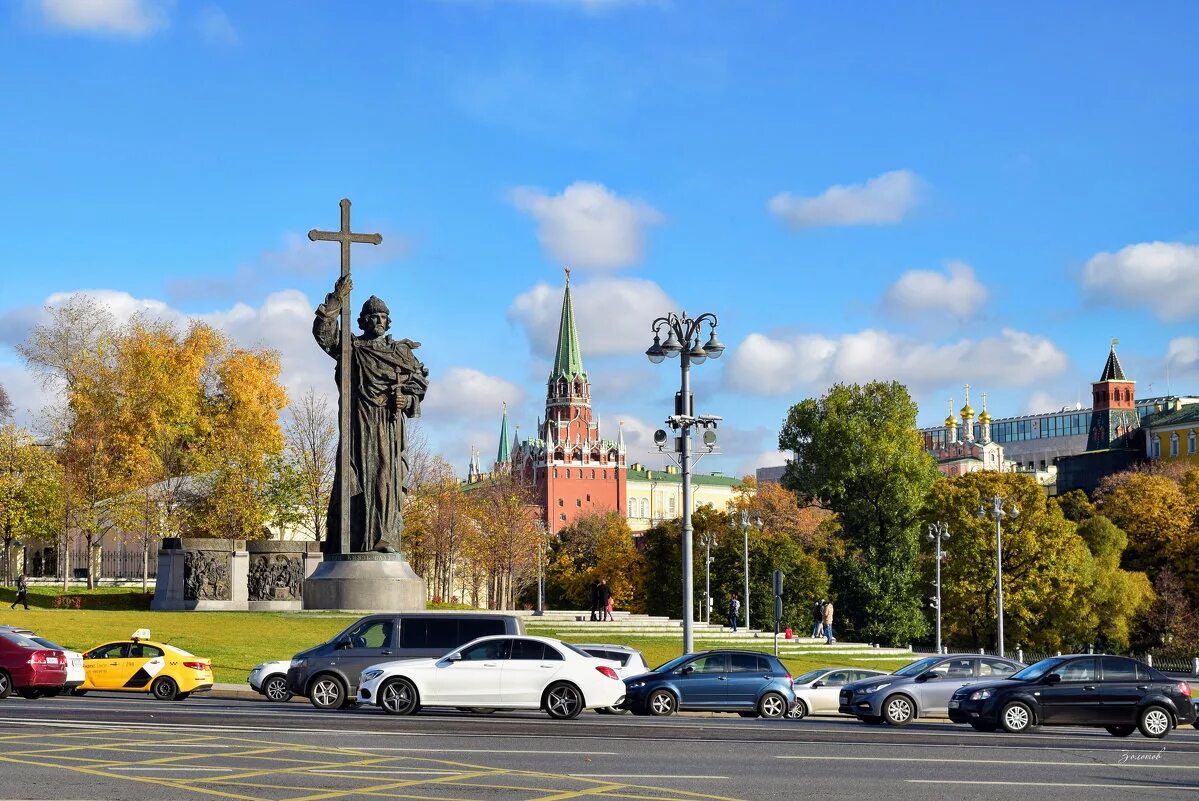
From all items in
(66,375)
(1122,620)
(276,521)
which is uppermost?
(66,375)

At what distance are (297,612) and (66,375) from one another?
37817mm

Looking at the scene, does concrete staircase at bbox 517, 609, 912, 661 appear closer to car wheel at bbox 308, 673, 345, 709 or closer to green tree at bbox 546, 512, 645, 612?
car wheel at bbox 308, 673, 345, 709

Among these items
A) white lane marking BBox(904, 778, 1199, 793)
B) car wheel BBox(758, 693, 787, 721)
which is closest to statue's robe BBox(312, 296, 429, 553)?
car wheel BBox(758, 693, 787, 721)

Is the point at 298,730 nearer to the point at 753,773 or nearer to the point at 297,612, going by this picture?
the point at 753,773

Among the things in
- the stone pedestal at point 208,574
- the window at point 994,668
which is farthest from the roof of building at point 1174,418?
the window at point 994,668

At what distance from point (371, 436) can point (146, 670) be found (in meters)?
10.8

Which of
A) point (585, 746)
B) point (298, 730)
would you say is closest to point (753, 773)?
point (585, 746)

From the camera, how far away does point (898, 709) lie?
2594 centimetres

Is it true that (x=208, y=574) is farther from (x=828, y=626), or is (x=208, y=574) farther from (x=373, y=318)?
(x=828, y=626)

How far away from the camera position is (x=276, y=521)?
73688mm

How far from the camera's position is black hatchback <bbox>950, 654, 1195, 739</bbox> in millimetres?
23031

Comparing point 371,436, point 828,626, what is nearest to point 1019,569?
point 828,626

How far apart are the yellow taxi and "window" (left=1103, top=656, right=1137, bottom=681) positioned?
16.8 m

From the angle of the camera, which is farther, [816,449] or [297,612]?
[816,449]
